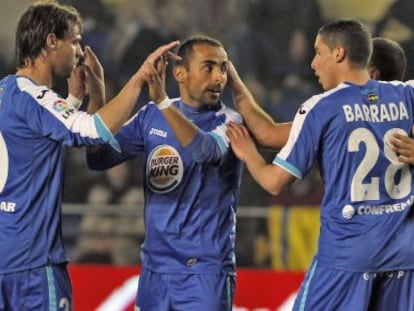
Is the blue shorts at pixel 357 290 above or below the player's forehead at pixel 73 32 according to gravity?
below

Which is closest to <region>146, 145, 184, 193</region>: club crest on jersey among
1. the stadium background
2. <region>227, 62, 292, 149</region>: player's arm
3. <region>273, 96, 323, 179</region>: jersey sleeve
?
<region>227, 62, 292, 149</region>: player's arm

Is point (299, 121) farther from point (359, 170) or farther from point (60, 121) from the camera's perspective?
point (60, 121)

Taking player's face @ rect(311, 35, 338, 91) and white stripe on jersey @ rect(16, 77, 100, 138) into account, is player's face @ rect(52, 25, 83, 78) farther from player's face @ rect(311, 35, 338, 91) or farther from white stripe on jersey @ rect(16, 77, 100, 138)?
player's face @ rect(311, 35, 338, 91)

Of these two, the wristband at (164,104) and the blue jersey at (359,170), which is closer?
the blue jersey at (359,170)

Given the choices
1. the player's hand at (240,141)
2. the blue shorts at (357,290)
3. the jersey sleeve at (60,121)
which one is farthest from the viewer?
the player's hand at (240,141)

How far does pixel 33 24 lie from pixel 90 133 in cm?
53

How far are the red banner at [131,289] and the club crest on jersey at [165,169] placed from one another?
196 cm

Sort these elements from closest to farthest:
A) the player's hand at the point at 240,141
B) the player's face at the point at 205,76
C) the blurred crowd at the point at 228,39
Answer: the player's hand at the point at 240,141 → the player's face at the point at 205,76 → the blurred crowd at the point at 228,39

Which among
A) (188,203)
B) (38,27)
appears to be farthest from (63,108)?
(188,203)

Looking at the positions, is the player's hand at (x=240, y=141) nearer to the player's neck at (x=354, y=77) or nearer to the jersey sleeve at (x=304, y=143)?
the jersey sleeve at (x=304, y=143)

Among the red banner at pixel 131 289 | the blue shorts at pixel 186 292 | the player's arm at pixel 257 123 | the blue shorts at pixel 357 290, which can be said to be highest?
the player's arm at pixel 257 123

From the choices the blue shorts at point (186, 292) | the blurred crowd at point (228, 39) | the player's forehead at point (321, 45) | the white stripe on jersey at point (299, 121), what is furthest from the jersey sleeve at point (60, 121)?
the blurred crowd at point (228, 39)

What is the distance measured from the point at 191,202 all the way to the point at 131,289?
2075mm

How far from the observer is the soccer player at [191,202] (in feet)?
16.4
